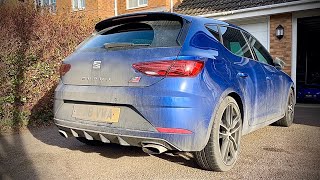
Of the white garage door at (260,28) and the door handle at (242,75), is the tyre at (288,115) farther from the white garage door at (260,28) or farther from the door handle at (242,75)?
the white garage door at (260,28)

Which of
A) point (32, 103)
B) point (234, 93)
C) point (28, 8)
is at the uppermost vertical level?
point (28, 8)

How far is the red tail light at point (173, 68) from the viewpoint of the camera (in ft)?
9.71

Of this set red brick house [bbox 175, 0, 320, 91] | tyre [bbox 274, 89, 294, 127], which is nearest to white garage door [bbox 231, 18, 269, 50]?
red brick house [bbox 175, 0, 320, 91]

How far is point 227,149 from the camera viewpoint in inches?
141

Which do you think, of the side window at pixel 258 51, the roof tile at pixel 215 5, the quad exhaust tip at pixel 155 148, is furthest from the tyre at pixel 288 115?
the roof tile at pixel 215 5

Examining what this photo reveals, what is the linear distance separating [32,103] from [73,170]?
9.92 feet

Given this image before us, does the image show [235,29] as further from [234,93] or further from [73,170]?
[73,170]

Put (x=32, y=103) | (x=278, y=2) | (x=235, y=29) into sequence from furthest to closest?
(x=278, y=2), (x=32, y=103), (x=235, y=29)

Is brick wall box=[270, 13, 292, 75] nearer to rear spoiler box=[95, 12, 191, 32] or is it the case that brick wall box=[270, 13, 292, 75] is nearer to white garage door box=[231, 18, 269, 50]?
white garage door box=[231, 18, 269, 50]

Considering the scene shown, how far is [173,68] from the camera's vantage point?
2967 millimetres

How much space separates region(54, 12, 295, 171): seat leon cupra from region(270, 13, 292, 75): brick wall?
6.54m

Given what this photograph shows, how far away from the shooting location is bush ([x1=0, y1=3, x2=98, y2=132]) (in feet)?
18.8

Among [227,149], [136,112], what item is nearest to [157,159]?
[227,149]

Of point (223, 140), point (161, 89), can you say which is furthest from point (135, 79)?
point (223, 140)
